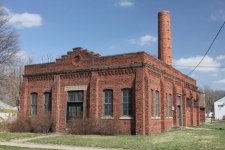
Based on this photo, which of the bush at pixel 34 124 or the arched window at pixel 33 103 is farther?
the arched window at pixel 33 103

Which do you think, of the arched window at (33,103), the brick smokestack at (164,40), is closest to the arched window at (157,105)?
the brick smokestack at (164,40)

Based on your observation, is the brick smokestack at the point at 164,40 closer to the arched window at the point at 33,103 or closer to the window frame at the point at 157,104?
the window frame at the point at 157,104

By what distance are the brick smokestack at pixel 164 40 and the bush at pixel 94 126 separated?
569 inches

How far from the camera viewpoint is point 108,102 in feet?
90.3

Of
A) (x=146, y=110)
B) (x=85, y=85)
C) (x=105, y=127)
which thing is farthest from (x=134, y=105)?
(x=85, y=85)

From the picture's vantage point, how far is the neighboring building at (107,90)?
26016 millimetres

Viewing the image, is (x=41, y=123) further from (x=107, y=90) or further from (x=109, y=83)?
(x=109, y=83)

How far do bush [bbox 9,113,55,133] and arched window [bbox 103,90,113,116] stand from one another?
5.09 m

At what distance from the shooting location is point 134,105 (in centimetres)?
2605

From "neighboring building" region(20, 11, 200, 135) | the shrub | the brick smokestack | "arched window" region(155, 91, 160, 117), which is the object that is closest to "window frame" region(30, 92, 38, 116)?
"neighboring building" region(20, 11, 200, 135)

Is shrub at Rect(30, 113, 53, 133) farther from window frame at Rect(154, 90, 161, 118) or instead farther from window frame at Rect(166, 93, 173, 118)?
window frame at Rect(166, 93, 173, 118)

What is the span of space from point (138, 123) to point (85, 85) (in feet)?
19.6

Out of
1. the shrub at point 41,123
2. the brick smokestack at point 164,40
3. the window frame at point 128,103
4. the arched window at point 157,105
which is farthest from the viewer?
the brick smokestack at point 164,40

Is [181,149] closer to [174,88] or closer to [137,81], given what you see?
[137,81]
